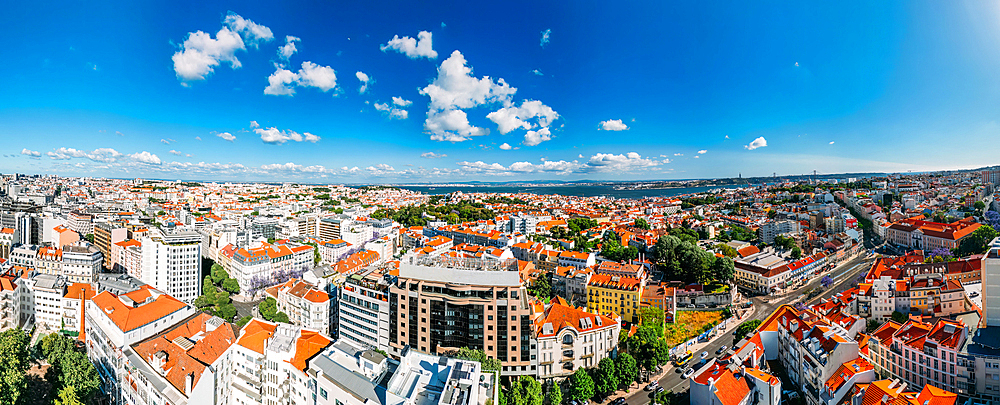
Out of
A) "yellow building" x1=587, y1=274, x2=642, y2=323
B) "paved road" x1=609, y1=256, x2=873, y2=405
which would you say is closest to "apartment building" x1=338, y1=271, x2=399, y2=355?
"paved road" x1=609, y1=256, x2=873, y2=405

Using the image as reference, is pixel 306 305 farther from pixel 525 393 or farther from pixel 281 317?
pixel 525 393

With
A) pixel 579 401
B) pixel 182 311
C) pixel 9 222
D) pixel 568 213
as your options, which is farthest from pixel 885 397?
pixel 9 222

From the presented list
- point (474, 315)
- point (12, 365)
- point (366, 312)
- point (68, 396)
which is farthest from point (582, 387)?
point (12, 365)

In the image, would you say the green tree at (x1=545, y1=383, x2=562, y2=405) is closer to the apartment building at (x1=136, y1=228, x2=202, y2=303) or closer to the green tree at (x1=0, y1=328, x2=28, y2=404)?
the green tree at (x1=0, y1=328, x2=28, y2=404)

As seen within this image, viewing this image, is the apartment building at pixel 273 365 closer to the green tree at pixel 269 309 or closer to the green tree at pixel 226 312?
the green tree at pixel 269 309

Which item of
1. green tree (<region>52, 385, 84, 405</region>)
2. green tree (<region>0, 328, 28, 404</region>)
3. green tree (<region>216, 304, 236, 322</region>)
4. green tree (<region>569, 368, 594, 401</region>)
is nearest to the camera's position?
green tree (<region>52, 385, 84, 405</region>)

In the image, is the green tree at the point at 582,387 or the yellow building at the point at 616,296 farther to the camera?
the yellow building at the point at 616,296

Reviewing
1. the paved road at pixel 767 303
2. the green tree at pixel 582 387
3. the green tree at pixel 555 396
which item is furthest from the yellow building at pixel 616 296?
the green tree at pixel 555 396
